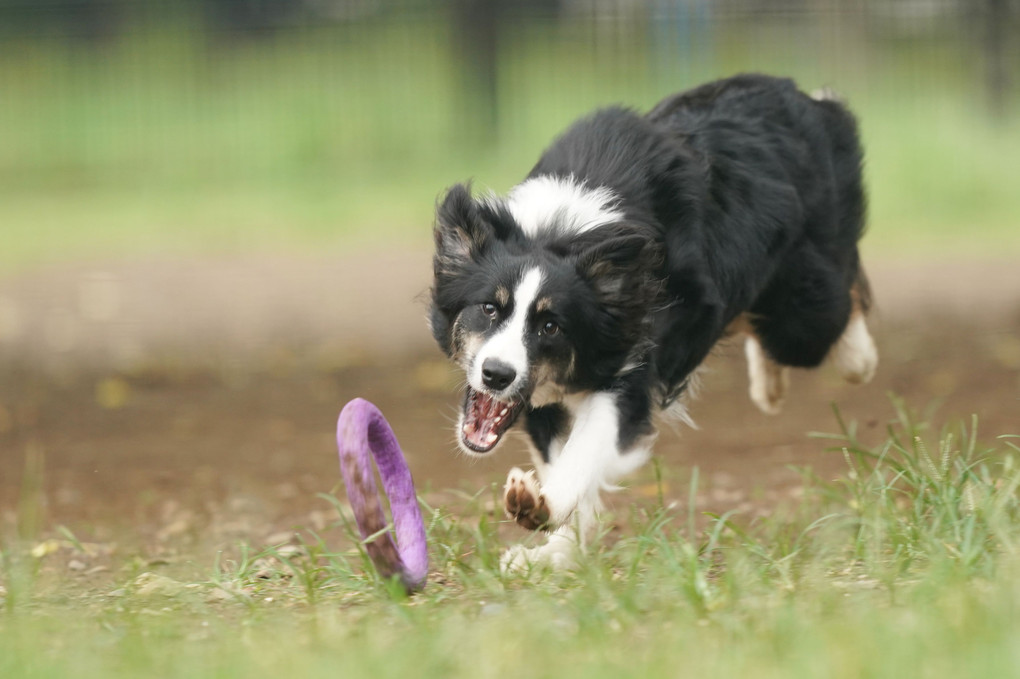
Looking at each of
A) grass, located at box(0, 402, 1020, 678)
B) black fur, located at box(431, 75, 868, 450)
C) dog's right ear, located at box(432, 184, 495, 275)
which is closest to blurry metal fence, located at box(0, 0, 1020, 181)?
black fur, located at box(431, 75, 868, 450)

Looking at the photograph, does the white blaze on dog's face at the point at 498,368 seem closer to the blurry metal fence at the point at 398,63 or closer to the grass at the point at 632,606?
the grass at the point at 632,606

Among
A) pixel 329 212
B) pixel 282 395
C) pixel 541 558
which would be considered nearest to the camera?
pixel 541 558

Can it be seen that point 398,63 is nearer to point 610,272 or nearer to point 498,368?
point 610,272

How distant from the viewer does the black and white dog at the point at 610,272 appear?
158 inches

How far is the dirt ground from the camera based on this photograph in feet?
19.2

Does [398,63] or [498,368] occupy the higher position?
[498,368]

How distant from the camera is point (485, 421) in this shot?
4098 millimetres

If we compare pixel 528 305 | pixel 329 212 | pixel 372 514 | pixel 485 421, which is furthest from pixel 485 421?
pixel 329 212

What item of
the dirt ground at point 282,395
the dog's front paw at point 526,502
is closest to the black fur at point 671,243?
the dog's front paw at point 526,502

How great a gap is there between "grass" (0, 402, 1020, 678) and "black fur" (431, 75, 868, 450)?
579 millimetres

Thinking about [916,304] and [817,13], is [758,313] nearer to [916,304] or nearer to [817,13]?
[916,304]

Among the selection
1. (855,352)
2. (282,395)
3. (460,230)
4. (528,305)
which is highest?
(460,230)

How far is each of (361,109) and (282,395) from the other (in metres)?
8.45

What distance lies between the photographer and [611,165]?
4.37 m
